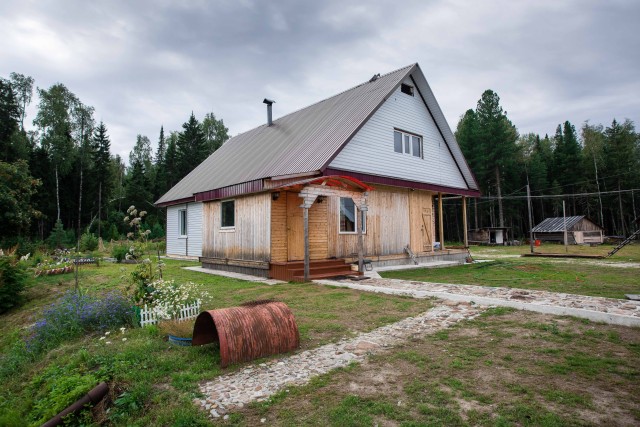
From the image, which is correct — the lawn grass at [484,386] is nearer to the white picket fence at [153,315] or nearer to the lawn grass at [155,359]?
the lawn grass at [155,359]

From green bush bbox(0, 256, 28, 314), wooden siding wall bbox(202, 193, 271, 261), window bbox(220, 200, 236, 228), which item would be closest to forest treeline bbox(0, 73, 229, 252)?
wooden siding wall bbox(202, 193, 271, 261)

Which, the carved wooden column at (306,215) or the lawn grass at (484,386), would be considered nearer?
the lawn grass at (484,386)

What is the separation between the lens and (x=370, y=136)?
13273 millimetres

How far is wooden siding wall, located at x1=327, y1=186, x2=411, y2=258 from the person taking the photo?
41.0 ft

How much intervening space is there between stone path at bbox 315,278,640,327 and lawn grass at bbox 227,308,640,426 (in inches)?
24.8

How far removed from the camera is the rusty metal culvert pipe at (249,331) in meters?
4.30

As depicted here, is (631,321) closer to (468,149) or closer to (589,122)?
(468,149)

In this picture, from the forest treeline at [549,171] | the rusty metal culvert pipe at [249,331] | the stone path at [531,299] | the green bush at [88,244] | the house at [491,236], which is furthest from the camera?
the forest treeline at [549,171]

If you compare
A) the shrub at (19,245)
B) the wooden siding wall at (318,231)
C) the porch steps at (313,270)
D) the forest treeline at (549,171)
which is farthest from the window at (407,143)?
the forest treeline at (549,171)

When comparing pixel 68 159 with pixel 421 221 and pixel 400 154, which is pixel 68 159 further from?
pixel 421 221

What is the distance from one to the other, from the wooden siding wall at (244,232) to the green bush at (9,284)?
5.74m

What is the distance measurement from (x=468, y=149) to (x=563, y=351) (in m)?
41.9

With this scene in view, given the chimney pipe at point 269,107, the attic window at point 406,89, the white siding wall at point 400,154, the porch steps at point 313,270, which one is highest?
the chimney pipe at point 269,107

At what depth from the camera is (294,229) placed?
38.4 feet
